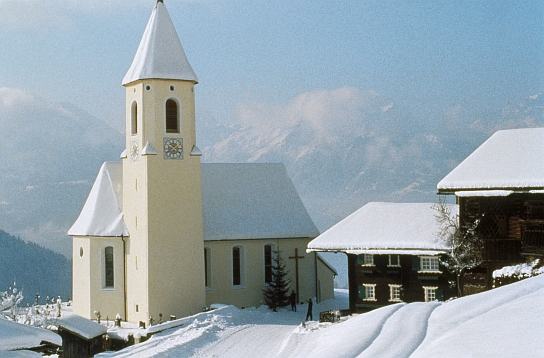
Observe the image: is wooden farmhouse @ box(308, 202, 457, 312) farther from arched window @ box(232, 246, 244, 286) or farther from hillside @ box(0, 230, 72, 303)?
hillside @ box(0, 230, 72, 303)

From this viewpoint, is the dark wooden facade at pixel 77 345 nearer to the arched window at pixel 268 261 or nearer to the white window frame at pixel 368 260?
the arched window at pixel 268 261

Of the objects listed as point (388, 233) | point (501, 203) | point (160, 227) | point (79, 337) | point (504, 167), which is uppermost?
point (504, 167)

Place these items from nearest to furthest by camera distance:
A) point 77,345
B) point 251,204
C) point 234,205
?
point 77,345, point 234,205, point 251,204

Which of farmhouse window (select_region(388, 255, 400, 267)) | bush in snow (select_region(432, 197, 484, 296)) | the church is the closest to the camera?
bush in snow (select_region(432, 197, 484, 296))

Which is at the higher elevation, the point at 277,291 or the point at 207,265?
the point at 207,265

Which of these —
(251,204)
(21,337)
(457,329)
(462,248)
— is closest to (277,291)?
(251,204)

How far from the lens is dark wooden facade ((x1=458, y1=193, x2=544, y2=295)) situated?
111 feet

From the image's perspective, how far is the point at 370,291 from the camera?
125 feet

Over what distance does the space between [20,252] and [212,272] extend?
56.8m

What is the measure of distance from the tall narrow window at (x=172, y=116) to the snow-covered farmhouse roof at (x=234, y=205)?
4.53m

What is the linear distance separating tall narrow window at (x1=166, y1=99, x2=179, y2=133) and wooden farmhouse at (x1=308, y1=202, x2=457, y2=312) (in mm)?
8748

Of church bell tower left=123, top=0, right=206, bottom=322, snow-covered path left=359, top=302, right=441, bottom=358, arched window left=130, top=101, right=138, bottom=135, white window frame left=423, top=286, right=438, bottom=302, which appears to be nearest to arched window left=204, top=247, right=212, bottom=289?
church bell tower left=123, top=0, right=206, bottom=322

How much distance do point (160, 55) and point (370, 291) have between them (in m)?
14.9

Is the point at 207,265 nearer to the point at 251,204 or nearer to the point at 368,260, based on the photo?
the point at 251,204
